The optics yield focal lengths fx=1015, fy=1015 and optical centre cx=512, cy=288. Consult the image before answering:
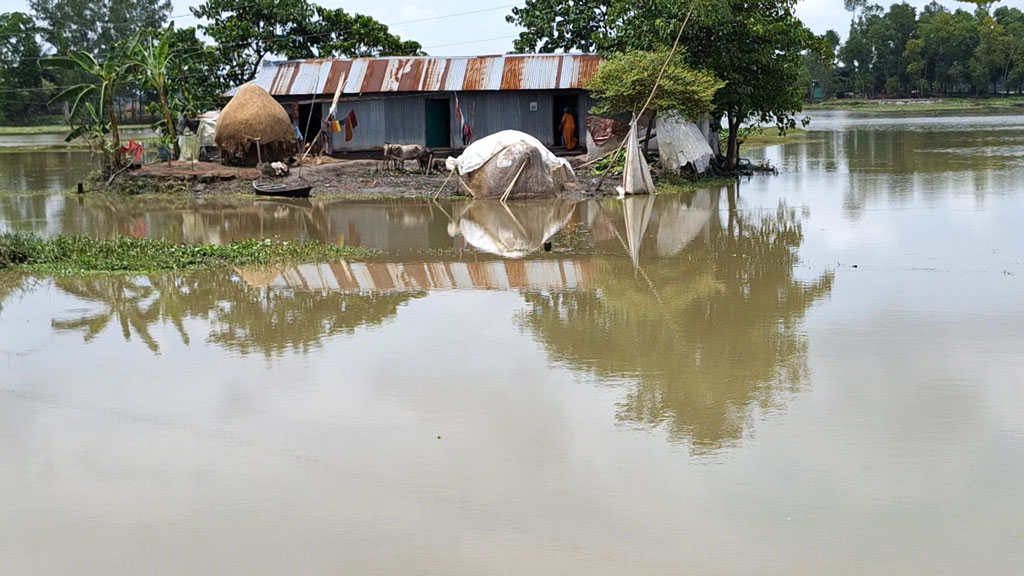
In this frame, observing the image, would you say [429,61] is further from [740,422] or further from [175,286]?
[740,422]

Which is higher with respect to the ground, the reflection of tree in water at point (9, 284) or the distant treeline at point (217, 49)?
the distant treeline at point (217, 49)

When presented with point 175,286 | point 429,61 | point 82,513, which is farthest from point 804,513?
point 429,61

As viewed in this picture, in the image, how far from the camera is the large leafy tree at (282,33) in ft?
102

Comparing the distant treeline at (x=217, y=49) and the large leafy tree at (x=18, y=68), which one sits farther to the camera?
the large leafy tree at (x=18, y=68)

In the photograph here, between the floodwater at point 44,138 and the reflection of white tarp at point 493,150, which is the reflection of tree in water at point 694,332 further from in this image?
the floodwater at point 44,138

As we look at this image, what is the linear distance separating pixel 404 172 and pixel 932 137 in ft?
69.8

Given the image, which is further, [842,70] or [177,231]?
[842,70]

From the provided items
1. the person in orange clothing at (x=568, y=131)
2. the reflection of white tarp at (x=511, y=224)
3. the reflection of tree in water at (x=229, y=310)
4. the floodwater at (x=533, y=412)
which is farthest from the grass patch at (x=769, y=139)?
the reflection of tree in water at (x=229, y=310)

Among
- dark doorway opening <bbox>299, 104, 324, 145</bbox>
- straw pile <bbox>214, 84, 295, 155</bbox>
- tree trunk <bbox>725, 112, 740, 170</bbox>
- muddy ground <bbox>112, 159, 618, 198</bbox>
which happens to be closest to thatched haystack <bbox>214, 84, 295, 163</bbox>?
straw pile <bbox>214, 84, 295, 155</bbox>

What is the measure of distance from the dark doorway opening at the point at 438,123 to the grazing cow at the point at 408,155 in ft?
10.4

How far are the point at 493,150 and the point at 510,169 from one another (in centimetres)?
53

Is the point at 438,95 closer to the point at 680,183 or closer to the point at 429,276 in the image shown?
the point at 680,183

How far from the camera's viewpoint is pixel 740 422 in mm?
6527

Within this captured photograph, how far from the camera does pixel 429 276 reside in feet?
39.1
